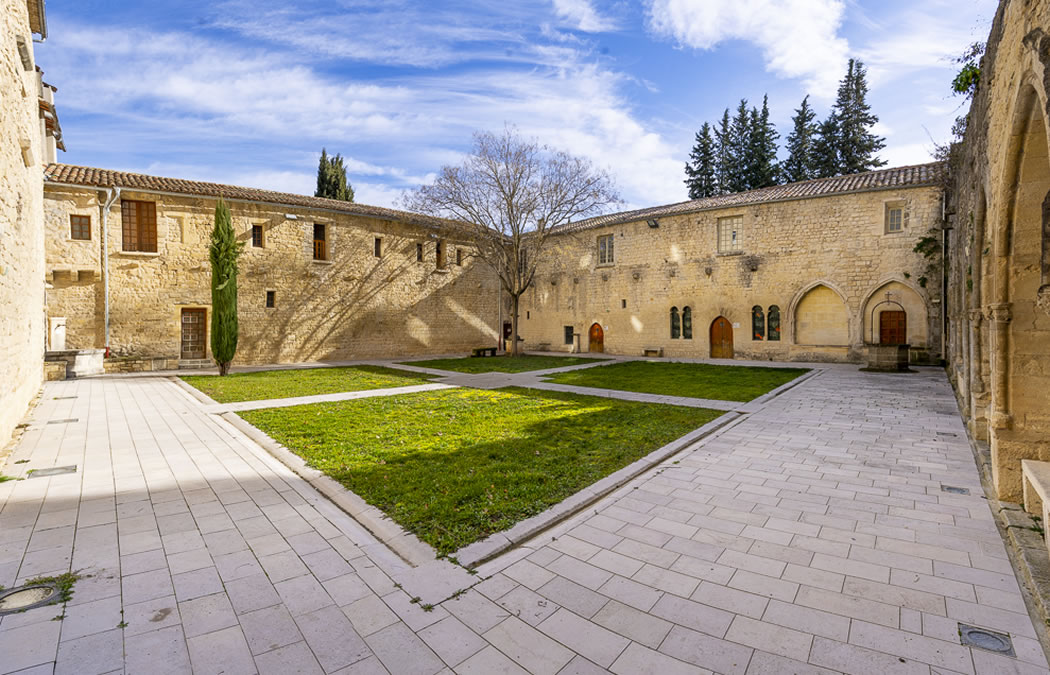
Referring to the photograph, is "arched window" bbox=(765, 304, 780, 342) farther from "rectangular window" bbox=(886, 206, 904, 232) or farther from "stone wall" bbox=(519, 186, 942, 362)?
"rectangular window" bbox=(886, 206, 904, 232)

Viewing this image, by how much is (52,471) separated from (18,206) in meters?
5.46

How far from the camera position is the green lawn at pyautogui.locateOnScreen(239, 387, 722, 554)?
431 cm

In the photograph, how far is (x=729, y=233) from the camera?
2197 centimetres

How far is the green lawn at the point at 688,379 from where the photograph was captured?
1156 centimetres

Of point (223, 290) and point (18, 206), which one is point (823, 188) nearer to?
point (223, 290)

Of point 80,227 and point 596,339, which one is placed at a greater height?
point 80,227

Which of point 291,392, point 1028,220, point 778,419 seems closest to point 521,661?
point 1028,220

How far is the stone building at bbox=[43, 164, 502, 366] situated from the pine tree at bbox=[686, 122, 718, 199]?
71.8ft

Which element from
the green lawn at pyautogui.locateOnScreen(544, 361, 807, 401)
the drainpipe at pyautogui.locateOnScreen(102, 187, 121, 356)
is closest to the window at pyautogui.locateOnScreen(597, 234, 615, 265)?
the green lawn at pyautogui.locateOnScreen(544, 361, 807, 401)

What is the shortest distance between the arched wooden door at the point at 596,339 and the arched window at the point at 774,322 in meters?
8.38

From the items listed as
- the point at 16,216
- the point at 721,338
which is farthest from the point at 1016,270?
the point at 721,338

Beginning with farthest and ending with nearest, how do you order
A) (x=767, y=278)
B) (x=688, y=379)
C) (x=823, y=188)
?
(x=767, y=278) < (x=823, y=188) < (x=688, y=379)

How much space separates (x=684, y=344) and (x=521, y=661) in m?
22.1

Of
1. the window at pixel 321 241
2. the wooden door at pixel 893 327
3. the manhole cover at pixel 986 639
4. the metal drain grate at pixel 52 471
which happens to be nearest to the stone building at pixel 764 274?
the wooden door at pixel 893 327
